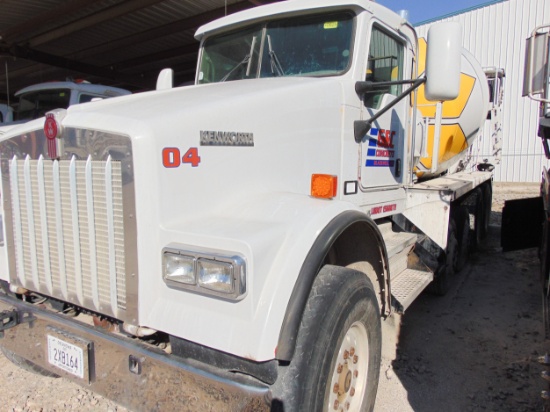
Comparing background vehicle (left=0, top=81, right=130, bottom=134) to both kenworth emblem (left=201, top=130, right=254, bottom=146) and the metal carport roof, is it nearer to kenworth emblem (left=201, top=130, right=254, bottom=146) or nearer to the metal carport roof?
the metal carport roof

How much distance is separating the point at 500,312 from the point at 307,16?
3.73 m

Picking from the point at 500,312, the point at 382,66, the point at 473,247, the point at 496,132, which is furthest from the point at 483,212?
the point at 382,66

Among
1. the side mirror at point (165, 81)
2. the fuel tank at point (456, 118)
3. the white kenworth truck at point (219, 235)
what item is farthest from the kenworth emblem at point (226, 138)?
the fuel tank at point (456, 118)

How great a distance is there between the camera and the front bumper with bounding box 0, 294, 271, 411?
1.78 meters

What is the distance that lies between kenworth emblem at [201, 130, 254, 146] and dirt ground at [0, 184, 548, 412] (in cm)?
205

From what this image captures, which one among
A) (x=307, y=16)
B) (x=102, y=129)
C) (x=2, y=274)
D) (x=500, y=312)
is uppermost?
(x=307, y=16)

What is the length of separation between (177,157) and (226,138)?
363 millimetres

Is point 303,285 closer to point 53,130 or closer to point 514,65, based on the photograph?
point 53,130

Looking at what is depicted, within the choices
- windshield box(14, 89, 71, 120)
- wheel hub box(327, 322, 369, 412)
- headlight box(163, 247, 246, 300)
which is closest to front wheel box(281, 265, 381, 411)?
wheel hub box(327, 322, 369, 412)

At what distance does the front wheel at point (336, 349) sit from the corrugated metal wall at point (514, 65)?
16.7 meters

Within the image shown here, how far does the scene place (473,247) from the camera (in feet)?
23.0

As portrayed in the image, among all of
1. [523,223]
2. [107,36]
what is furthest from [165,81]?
[107,36]

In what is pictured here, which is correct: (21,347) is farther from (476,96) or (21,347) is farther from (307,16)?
(476,96)

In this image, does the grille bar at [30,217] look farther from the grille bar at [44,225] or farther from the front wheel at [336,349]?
the front wheel at [336,349]
